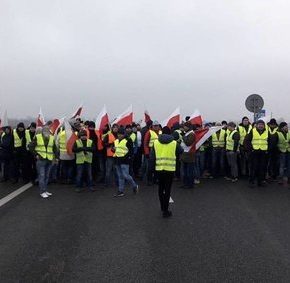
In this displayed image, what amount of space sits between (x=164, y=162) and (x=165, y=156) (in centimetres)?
12

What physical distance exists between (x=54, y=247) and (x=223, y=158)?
29.4 feet

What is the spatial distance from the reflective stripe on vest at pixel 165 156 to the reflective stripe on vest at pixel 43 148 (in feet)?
12.1

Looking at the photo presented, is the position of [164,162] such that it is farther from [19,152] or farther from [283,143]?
[19,152]

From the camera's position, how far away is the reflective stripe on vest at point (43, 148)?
12.4m

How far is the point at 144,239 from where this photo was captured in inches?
309

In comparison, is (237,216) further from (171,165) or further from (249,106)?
(249,106)

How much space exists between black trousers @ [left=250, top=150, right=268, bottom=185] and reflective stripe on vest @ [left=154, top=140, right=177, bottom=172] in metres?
4.54

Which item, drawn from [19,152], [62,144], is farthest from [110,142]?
[19,152]

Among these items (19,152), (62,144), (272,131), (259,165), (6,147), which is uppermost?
(272,131)

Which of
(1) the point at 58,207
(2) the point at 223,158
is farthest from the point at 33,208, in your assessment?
(2) the point at 223,158

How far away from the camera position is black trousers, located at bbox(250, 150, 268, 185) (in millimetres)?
13692

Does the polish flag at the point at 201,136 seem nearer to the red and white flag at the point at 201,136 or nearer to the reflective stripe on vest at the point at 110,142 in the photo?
the red and white flag at the point at 201,136

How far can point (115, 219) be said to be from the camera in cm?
934

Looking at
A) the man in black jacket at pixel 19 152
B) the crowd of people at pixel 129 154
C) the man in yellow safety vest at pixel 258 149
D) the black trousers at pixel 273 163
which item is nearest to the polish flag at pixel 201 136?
the crowd of people at pixel 129 154
